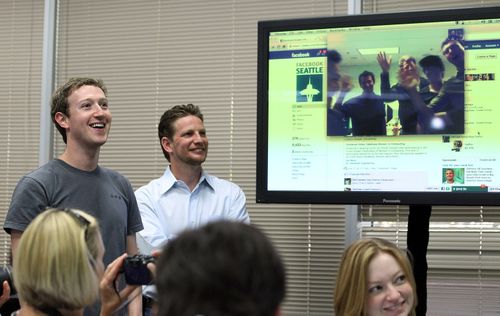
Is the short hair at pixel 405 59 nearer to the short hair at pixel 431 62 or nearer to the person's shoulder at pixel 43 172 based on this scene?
the short hair at pixel 431 62

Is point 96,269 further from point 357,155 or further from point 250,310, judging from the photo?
point 357,155

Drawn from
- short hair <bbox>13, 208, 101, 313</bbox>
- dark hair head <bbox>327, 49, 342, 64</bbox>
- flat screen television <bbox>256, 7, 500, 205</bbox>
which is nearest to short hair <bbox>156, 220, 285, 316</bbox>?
short hair <bbox>13, 208, 101, 313</bbox>

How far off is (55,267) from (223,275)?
742 mm

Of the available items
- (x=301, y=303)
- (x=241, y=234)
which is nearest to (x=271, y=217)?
(x=301, y=303)

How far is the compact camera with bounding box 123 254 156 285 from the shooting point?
1893 mm

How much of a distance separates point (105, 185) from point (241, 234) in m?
1.90

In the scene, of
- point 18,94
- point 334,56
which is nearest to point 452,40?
point 334,56

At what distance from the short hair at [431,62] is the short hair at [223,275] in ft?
6.75

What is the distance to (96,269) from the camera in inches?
67.0

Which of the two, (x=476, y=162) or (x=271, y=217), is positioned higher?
(x=476, y=162)

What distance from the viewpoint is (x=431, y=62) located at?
287cm

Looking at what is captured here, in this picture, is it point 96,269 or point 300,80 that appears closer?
point 96,269

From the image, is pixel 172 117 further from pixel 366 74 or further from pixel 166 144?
pixel 366 74

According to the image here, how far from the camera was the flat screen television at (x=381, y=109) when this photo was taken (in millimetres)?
2812
